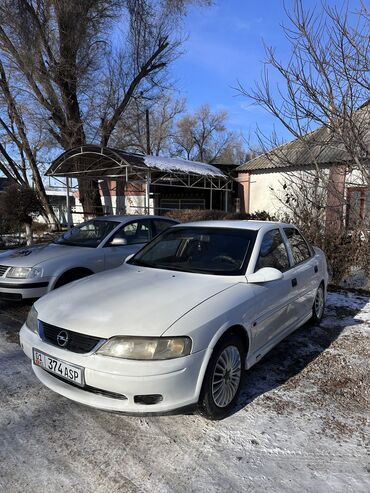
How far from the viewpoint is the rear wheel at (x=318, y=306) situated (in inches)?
210

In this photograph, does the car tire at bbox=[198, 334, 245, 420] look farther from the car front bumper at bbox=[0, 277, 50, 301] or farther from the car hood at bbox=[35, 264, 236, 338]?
the car front bumper at bbox=[0, 277, 50, 301]

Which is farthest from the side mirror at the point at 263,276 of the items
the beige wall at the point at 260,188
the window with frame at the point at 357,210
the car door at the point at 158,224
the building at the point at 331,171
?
the beige wall at the point at 260,188

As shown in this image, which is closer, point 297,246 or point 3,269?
point 297,246

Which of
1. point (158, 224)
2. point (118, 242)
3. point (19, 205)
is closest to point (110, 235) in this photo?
point (118, 242)

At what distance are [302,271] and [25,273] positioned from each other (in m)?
3.69

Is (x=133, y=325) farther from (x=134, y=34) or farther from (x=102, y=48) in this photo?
(x=134, y=34)

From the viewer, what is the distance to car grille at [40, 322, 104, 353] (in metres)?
2.83

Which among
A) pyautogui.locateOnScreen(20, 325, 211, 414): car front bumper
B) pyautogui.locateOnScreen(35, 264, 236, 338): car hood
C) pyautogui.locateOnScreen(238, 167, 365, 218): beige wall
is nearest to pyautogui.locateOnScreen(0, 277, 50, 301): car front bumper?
pyautogui.locateOnScreen(35, 264, 236, 338): car hood

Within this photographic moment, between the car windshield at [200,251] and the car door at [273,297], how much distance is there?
0.65ft

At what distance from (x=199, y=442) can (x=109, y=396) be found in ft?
2.30

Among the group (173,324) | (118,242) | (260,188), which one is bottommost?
(173,324)

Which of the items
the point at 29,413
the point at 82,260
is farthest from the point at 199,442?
the point at 82,260

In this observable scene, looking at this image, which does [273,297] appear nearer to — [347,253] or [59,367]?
[59,367]

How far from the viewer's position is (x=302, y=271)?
4656 mm
